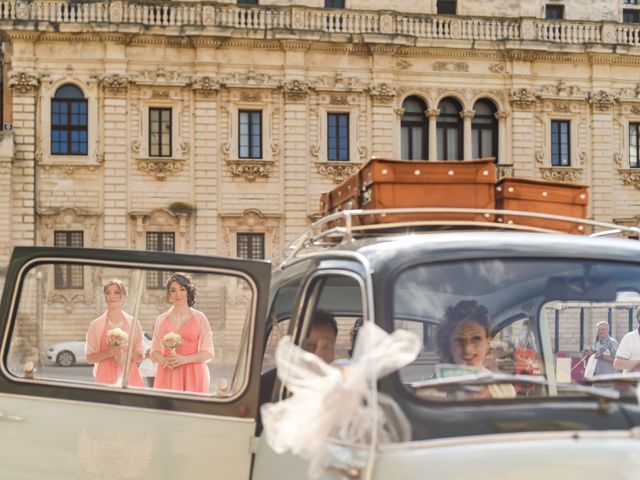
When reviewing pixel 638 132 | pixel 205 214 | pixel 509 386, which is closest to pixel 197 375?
pixel 509 386

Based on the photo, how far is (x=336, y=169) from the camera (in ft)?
112

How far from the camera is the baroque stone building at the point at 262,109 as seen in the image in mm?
32781

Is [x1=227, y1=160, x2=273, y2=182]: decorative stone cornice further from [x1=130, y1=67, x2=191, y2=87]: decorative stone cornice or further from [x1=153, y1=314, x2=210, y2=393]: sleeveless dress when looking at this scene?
[x1=153, y1=314, x2=210, y2=393]: sleeveless dress

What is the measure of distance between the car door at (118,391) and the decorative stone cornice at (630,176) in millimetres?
33479

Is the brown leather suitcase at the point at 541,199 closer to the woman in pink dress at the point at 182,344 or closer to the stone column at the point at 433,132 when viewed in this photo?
the woman in pink dress at the point at 182,344

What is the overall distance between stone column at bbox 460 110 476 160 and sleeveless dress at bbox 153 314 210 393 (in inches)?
1216

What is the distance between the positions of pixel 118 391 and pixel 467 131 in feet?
104

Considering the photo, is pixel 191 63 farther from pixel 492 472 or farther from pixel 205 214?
pixel 492 472

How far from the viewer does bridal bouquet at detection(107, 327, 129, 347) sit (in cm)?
484

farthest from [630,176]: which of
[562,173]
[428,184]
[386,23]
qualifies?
[428,184]

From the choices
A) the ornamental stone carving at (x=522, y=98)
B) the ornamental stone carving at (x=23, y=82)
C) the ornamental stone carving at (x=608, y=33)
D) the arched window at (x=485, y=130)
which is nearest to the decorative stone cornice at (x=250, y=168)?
the ornamental stone carving at (x=23, y=82)

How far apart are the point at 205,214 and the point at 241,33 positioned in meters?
5.89

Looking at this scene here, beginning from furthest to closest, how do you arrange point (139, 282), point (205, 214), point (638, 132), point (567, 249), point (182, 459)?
point (638, 132)
point (205, 214)
point (139, 282)
point (182, 459)
point (567, 249)

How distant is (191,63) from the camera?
33.5 meters
